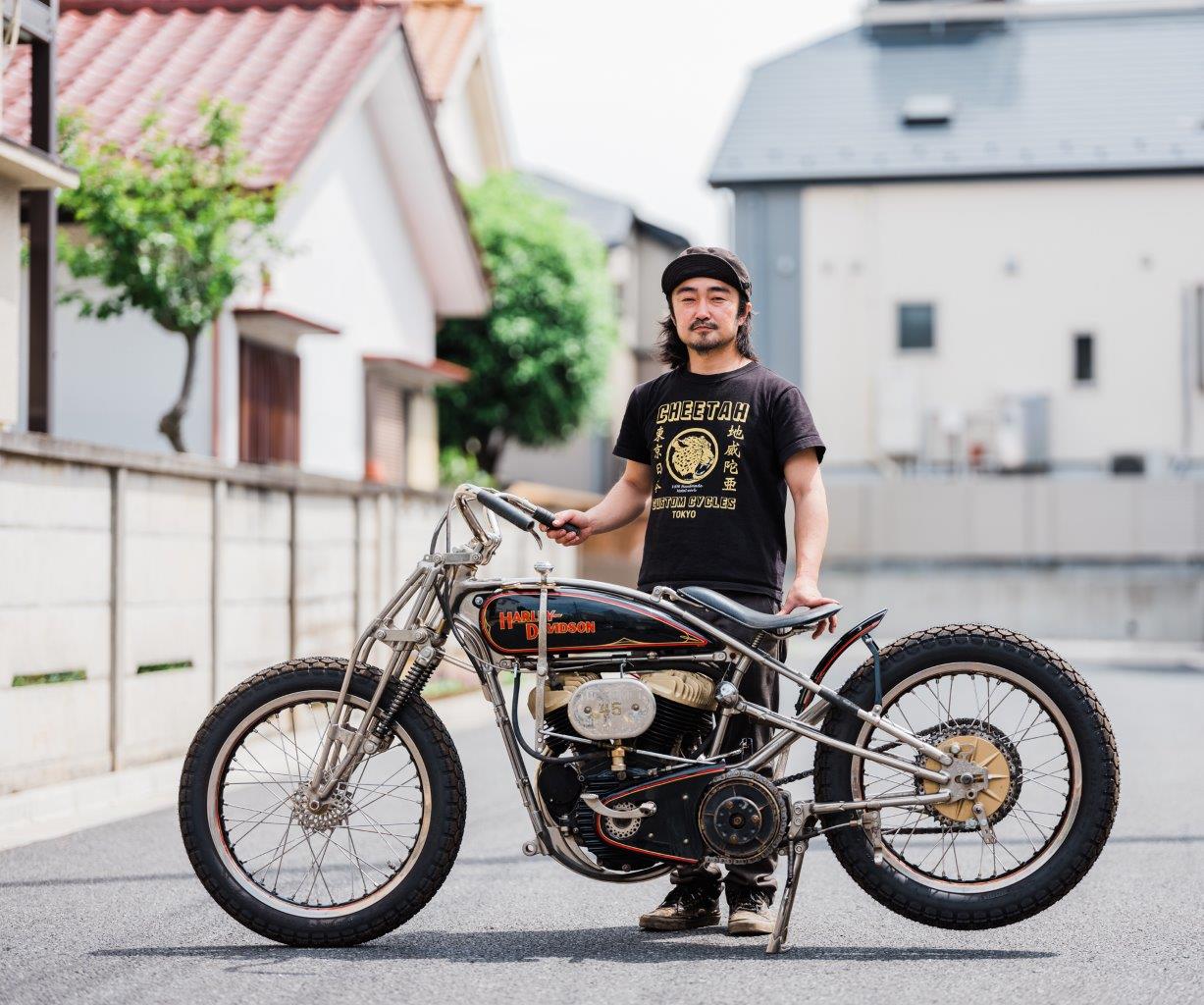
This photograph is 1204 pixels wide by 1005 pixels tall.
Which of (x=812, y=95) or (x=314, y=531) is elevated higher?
(x=812, y=95)

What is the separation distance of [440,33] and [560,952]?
83.4 feet

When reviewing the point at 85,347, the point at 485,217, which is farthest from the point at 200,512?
the point at 485,217

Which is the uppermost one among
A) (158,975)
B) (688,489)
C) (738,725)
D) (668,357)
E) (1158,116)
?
(1158,116)

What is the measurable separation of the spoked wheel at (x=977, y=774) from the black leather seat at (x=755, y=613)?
0.22 metres

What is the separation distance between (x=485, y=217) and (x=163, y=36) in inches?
362

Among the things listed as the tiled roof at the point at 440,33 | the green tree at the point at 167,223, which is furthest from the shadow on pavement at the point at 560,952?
the tiled roof at the point at 440,33

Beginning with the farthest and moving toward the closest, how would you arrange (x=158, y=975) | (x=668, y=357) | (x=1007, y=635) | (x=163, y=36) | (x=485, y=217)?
1. (x=485, y=217)
2. (x=163, y=36)
3. (x=668, y=357)
4. (x=1007, y=635)
5. (x=158, y=975)

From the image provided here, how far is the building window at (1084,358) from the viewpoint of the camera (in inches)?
1228

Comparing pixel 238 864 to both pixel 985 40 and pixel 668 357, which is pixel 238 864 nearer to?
pixel 668 357

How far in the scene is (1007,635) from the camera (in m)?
4.73

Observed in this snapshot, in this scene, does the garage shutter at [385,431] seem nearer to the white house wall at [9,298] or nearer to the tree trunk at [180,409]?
the tree trunk at [180,409]

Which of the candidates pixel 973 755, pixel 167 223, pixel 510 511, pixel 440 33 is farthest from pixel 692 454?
pixel 440 33

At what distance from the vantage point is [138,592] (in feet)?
30.8

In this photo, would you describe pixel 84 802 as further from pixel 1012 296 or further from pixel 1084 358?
pixel 1084 358
